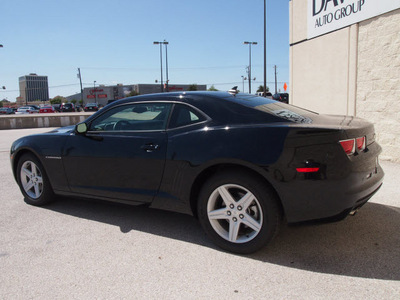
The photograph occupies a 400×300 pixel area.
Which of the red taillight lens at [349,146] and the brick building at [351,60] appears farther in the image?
the brick building at [351,60]

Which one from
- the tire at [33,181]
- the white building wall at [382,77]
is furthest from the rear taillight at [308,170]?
the white building wall at [382,77]

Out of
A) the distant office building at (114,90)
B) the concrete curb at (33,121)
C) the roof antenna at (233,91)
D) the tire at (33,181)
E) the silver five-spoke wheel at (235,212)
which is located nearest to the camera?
the silver five-spoke wheel at (235,212)

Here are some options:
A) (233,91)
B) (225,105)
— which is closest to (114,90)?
(233,91)

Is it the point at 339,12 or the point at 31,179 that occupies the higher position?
the point at 339,12

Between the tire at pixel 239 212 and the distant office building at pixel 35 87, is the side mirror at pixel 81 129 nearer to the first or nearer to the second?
the tire at pixel 239 212

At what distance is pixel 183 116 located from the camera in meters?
3.60

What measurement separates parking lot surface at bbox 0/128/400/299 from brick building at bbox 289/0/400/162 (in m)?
3.53

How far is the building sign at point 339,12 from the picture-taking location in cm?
698

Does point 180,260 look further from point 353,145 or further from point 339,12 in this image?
point 339,12

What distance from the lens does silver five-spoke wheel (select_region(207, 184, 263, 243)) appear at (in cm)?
310

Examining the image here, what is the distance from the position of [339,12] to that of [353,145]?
6.40 m

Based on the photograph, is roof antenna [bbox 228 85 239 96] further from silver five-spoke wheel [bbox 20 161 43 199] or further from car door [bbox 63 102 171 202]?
silver five-spoke wheel [bbox 20 161 43 199]

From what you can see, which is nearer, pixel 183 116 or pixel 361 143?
pixel 361 143

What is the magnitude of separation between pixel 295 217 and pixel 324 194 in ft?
1.03
